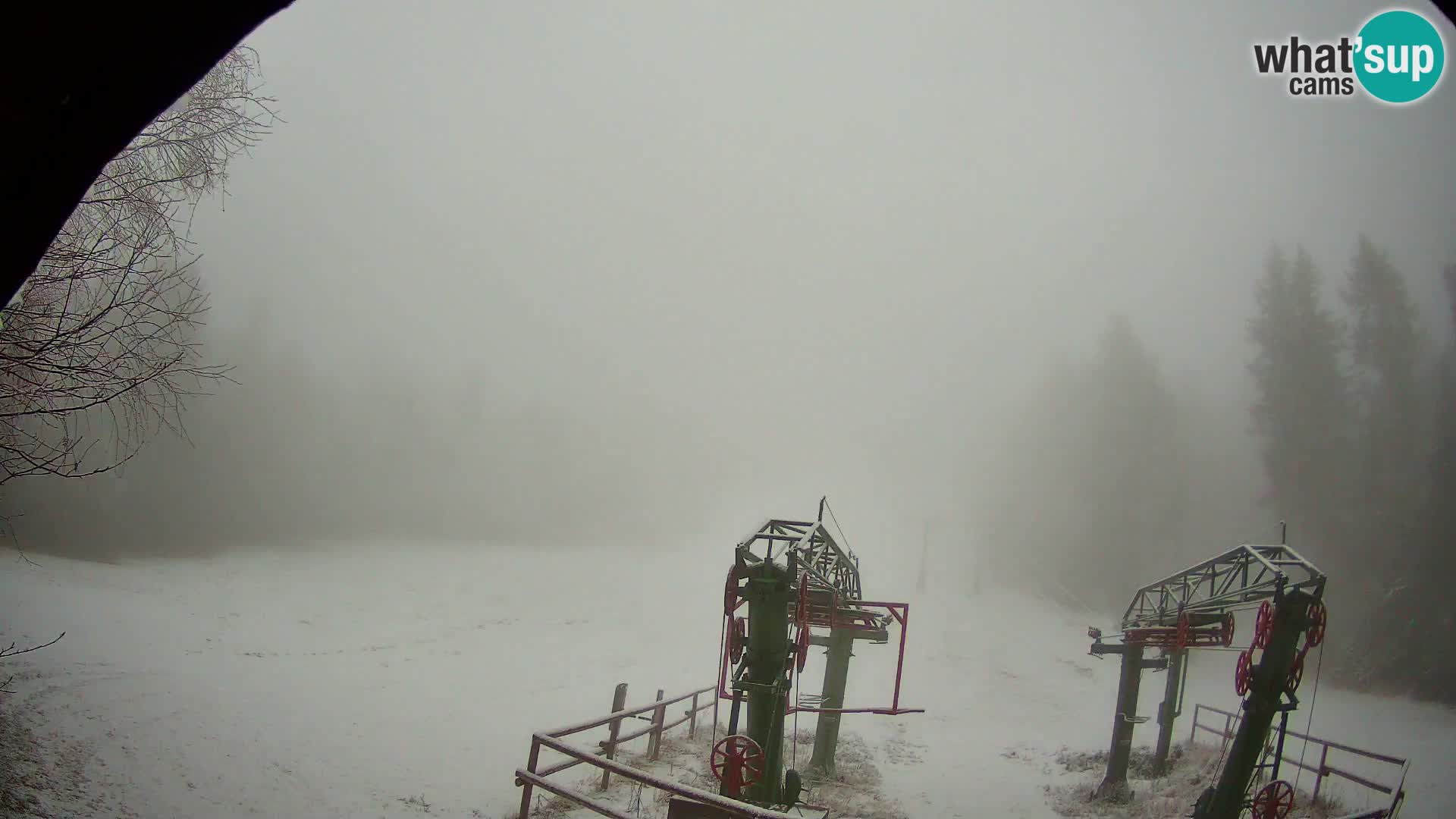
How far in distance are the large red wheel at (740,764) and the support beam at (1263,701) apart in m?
8.39

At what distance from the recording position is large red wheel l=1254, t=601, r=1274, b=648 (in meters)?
11.7

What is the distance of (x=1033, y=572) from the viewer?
48.5 metres

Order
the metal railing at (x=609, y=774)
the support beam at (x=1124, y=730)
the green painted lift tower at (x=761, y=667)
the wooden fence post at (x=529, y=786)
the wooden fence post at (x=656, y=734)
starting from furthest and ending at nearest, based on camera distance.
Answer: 1. the support beam at (x=1124, y=730)
2. the wooden fence post at (x=656, y=734)
3. the green painted lift tower at (x=761, y=667)
4. the wooden fence post at (x=529, y=786)
5. the metal railing at (x=609, y=774)

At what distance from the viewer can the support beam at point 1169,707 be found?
56.9 feet

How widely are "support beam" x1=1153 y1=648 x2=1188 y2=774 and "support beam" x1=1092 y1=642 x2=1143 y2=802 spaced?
880 mm

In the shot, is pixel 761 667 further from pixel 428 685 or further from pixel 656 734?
pixel 428 685

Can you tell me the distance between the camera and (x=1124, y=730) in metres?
16.7

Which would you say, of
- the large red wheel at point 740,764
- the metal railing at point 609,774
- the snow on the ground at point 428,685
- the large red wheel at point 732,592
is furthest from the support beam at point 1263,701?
the large red wheel at point 732,592

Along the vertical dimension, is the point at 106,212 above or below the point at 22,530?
above

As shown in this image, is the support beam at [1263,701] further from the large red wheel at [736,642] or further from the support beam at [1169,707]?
the large red wheel at [736,642]

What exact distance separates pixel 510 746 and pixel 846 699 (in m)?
16.4

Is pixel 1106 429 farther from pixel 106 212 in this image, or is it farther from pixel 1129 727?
pixel 106 212

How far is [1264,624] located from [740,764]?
33.6 feet

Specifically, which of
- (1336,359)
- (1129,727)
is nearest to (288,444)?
(1129,727)
